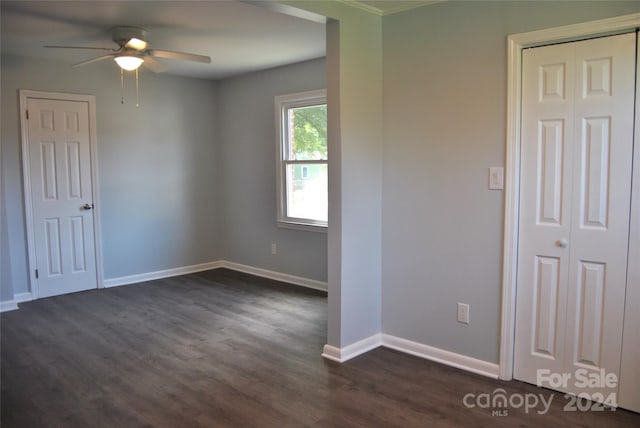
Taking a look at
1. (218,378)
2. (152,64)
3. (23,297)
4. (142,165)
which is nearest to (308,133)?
(152,64)

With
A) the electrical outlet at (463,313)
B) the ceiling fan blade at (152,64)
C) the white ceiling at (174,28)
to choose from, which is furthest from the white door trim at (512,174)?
the ceiling fan blade at (152,64)

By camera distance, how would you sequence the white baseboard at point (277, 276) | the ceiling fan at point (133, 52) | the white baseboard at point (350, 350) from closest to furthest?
the white baseboard at point (350, 350)
the ceiling fan at point (133, 52)
the white baseboard at point (277, 276)

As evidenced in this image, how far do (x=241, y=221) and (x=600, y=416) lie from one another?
4.50 m

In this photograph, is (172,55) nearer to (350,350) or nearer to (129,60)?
(129,60)

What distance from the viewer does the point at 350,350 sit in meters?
3.36

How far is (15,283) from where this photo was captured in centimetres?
485

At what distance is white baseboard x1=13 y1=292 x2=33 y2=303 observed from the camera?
190 inches

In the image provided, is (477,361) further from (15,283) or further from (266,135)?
(15,283)

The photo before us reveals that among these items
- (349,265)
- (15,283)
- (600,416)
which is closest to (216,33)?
(349,265)

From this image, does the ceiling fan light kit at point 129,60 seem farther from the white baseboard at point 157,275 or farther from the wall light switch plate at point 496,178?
the wall light switch plate at point 496,178

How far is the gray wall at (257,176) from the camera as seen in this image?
5.29 m

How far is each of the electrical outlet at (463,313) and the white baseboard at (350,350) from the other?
676mm

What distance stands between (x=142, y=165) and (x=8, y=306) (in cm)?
202

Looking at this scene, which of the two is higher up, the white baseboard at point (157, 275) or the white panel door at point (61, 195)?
the white panel door at point (61, 195)
